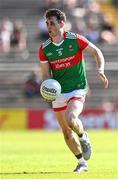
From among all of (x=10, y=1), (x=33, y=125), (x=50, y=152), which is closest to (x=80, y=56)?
(x=50, y=152)

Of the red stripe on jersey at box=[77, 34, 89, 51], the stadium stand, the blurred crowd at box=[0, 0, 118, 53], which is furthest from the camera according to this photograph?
the blurred crowd at box=[0, 0, 118, 53]

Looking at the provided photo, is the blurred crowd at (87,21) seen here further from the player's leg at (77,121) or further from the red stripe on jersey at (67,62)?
the player's leg at (77,121)

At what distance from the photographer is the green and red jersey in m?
12.7

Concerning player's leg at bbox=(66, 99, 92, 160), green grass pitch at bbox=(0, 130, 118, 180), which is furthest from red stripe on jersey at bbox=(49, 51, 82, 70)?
green grass pitch at bbox=(0, 130, 118, 180)

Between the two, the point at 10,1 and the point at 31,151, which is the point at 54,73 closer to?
the point at 31,151

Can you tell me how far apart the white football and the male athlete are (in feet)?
0.89

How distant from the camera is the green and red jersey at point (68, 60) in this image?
500 inches

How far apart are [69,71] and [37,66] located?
18.2 metres

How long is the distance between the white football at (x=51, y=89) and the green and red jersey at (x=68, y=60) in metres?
0.29

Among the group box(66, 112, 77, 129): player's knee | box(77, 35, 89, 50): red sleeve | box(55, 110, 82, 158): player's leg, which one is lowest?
box(55, 110, 82, 158): player's leg

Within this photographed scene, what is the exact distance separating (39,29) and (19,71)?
290 cm

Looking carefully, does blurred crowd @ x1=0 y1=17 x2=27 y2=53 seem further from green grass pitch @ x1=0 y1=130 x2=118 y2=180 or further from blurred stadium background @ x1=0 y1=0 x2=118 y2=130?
green grass pitch @ x1=0 y1=130 x2=118 y2=180

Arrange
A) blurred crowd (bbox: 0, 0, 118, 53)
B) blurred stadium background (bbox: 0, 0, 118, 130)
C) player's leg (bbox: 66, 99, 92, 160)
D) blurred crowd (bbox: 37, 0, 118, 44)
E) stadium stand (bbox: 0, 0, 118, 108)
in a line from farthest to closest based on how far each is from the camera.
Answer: blurred crowd (bbox: 37, 0, 118, 44) < blurred crowd (bbox: 0, 0, 118, 53) < stadium stand (bbox: 0, 0, 118, 108) < blurred stadium background (bbox: 0, 0, 118, 130) < player's leg (bbox: 66, 99, 92, 160)

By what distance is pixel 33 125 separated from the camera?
29.0m
